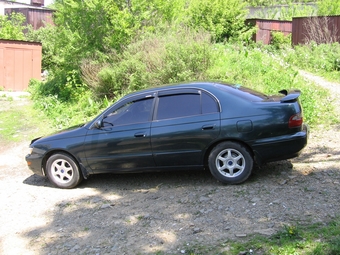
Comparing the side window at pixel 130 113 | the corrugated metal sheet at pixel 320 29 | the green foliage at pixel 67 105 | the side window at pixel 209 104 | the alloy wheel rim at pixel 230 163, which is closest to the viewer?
the alloy wheel rim at pixel 230 163

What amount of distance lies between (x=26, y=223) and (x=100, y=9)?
9835mm

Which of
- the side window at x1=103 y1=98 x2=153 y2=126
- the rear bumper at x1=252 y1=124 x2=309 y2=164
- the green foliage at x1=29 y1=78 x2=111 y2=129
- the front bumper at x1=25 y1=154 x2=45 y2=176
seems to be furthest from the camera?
the green foliage at x1=29 y1=78 x2=111 y2=129

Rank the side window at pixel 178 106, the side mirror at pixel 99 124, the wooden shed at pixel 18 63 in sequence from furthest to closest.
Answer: the wooden shed at pixel 18 63 → the side mirror at pixel 99 124 → the side window at pixel 178 106

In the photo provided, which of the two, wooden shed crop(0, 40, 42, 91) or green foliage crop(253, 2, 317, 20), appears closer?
wooden shed crop(0, 40, 42, 91)

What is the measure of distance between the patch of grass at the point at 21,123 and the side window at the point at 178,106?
5896 millimetres

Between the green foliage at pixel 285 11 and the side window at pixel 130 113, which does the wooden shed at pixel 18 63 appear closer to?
the side window at pixel 130 113

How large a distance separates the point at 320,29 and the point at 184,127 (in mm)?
18060

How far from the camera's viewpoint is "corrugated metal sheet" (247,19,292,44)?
27.2 m

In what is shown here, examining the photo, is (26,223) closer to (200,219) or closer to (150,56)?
(200,219)

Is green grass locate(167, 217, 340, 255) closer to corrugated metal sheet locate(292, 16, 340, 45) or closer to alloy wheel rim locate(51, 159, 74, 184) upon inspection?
alloy wheel rim locate(51, 159, 74, 184)

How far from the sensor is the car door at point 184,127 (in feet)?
20.0

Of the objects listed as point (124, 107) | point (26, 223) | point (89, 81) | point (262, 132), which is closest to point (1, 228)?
point (26, 223)

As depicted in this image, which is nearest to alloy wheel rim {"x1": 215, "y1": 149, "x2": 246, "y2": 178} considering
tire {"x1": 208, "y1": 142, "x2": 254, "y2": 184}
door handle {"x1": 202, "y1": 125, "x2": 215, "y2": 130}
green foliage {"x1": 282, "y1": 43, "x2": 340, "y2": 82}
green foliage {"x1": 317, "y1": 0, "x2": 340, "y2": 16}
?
tire {"x1": 208, "y1": 142, "x2": 254, "y2": 184}

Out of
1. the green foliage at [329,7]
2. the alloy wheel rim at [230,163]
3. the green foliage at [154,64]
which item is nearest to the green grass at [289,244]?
the alloy wheel rim at [230,163]
